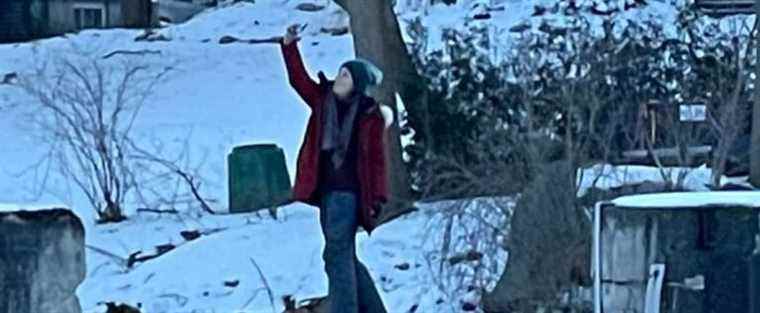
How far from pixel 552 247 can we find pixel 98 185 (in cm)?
455

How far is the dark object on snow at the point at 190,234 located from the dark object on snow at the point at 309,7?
13259 millimetres

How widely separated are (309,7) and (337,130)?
664 inches

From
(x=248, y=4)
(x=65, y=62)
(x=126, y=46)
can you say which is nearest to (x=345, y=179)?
(x=65, y=62)

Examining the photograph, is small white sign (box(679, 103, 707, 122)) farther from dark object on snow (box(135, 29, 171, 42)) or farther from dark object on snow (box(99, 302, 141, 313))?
dark object on snow (box(135, 29, 171, 42))

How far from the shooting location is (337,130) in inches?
355

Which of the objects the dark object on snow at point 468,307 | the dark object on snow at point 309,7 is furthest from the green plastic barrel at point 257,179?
the dark object on snow at point 309,7

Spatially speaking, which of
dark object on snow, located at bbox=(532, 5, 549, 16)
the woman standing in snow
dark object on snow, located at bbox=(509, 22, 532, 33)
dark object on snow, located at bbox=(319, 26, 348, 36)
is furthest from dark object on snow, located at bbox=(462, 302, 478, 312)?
dark object on snow, located at bbox=(319, 26, 348, 36)

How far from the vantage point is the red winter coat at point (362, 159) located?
897 centimetres

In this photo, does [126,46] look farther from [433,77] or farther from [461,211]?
[461,211]

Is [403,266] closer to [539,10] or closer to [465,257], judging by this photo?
[465,257]

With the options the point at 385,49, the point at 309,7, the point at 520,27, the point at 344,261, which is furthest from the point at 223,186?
the point at 309,7

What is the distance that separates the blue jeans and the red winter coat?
0.06 meters

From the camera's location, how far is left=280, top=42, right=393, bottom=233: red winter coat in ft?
29.4

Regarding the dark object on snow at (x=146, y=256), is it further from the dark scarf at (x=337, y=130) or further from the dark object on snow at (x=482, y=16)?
the dark object on snow at (x=482, y=16)
